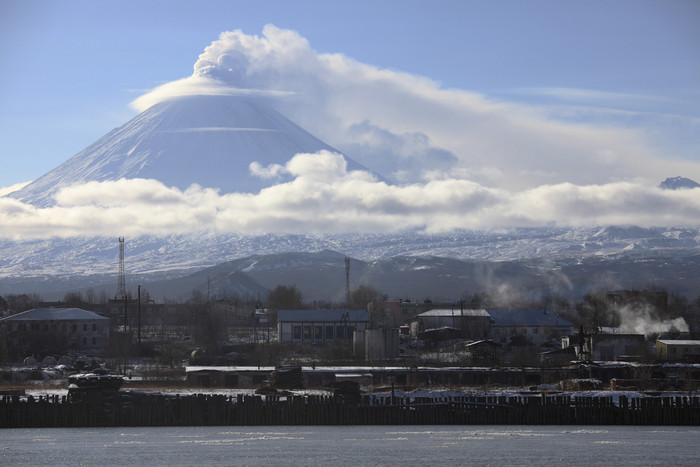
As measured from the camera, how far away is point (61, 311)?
350 ft

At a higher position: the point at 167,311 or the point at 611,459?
the point at 167,311

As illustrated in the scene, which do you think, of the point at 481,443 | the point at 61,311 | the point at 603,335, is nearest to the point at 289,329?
the point at 61,311

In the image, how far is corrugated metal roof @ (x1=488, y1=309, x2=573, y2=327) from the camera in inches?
4215

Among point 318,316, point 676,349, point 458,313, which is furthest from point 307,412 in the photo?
point 458,313

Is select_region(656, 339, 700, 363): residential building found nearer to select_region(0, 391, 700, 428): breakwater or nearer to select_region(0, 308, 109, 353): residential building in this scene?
select_region(0, 391, 700, 428): breakwater

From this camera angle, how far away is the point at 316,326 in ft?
355

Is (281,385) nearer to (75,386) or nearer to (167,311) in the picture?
(75,386)

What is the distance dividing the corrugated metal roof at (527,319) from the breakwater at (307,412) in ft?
172

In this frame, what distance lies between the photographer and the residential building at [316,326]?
107 metres

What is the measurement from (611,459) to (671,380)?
24.5 meters

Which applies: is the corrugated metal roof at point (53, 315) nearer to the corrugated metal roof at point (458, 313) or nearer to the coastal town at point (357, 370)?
the coastal town at point (357, 370)

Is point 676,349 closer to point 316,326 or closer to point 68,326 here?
point 316,326

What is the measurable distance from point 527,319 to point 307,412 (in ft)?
190

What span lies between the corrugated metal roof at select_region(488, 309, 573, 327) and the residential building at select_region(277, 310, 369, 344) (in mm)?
12171
